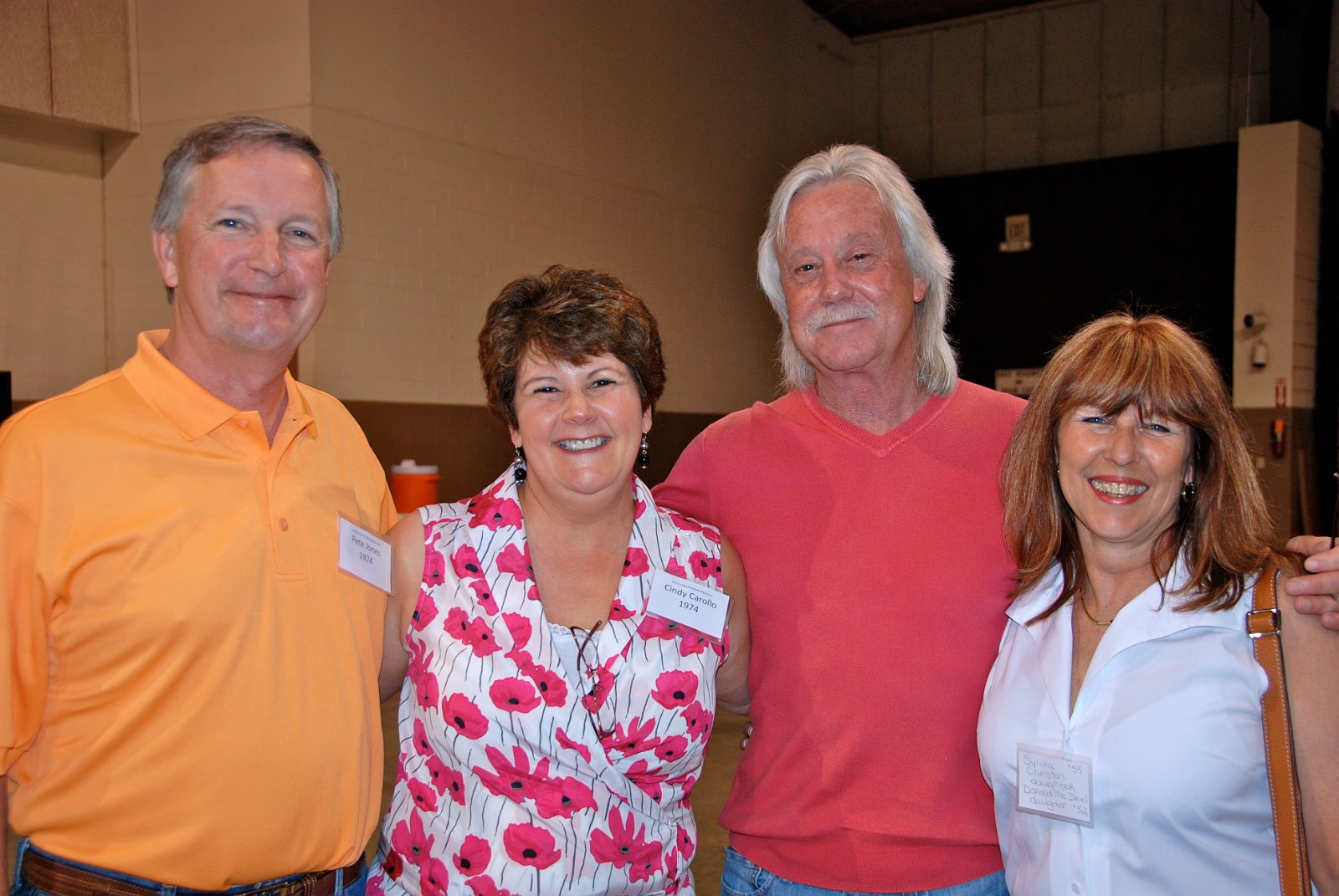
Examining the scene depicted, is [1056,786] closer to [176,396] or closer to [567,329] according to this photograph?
[567,329]

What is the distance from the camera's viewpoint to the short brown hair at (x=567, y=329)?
6.41 ft

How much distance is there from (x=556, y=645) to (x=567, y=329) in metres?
0.57

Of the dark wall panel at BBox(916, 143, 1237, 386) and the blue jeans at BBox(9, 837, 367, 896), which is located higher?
the dark wall panel at BBox(916, 143, 1237, 386)

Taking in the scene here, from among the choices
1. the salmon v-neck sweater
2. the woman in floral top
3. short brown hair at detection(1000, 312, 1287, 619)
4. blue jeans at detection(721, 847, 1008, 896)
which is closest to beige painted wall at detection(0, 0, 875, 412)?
the woman in floral top

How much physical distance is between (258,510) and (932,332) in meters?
1.45

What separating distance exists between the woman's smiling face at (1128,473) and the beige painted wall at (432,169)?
5253 mm

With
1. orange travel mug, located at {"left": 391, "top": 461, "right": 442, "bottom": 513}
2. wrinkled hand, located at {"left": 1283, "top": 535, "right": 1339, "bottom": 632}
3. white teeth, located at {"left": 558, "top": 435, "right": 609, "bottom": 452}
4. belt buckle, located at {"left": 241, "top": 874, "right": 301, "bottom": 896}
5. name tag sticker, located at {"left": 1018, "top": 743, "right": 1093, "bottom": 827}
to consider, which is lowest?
belt buckle, located at {"left": 241, "top": 874, "right": 301, "bottom": 896}

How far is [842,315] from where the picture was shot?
2.24 m

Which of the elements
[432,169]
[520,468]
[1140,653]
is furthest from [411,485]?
[1140,653]

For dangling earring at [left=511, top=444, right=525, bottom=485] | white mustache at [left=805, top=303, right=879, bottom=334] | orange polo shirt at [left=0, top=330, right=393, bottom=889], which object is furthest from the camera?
white mustache at [left=805, top=303, right=879, bottom=334]

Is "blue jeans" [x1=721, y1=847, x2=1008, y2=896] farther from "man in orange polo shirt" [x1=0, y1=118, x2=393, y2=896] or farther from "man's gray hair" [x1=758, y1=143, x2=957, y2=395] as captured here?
"man's gray hair" [x1=758, y1=143, x2=957, y2=395]

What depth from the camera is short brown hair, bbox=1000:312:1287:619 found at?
1.78 m

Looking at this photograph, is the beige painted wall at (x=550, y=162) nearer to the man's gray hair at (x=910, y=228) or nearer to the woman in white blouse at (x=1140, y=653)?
the man's gray hair at (x=910, y=228)

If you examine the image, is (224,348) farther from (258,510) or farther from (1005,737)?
(1005,737)
